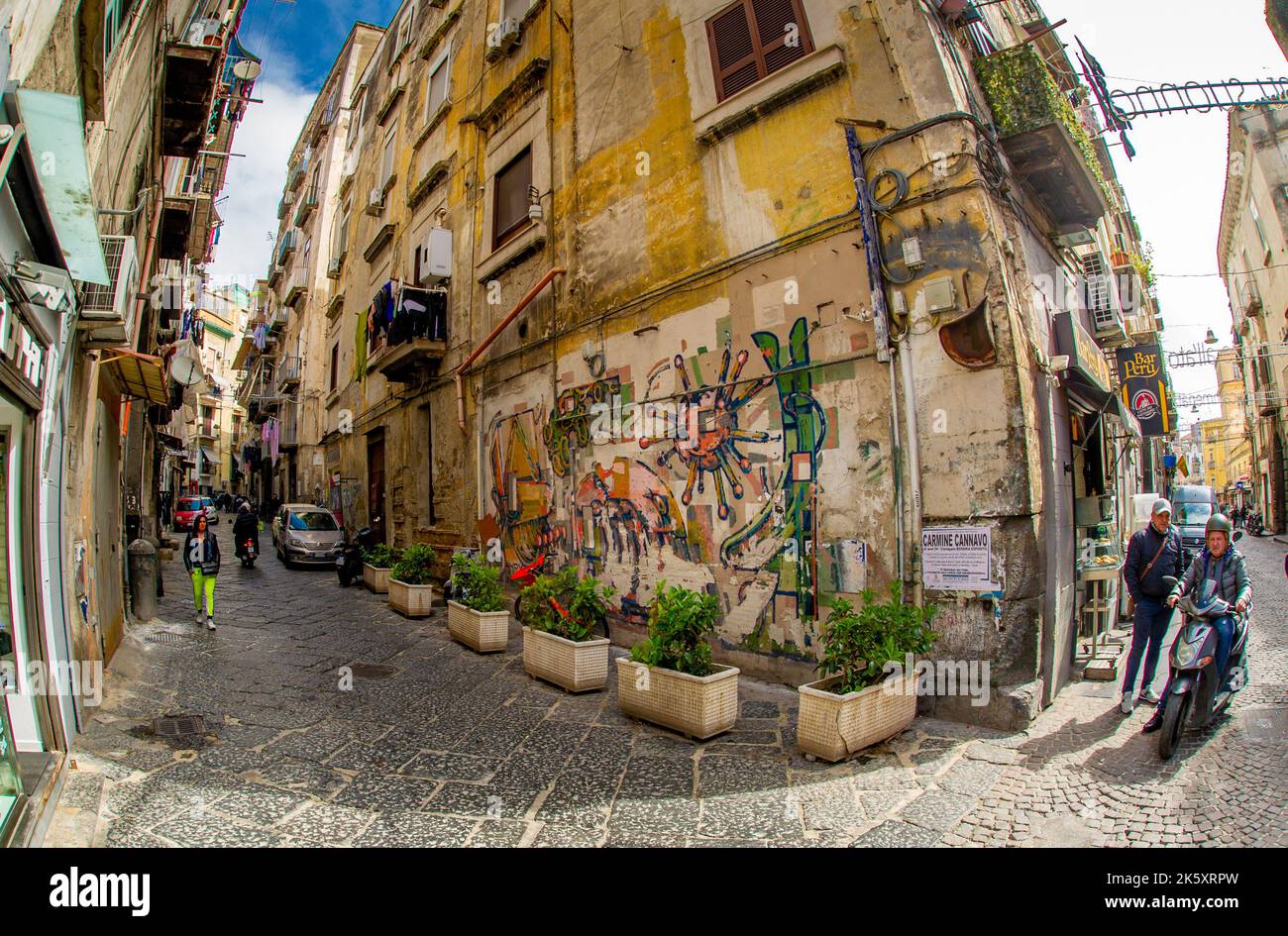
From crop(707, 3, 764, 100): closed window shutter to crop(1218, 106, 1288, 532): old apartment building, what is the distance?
17.7 m

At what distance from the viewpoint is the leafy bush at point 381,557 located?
11.6 meters

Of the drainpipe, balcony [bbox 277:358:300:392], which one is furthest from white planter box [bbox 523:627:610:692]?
balcony [bbox 277:358:300:392]

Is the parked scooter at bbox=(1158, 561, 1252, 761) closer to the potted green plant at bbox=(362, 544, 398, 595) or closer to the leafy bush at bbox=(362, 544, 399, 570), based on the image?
the potted green plant at bbox=(362, 544, 398, 595)

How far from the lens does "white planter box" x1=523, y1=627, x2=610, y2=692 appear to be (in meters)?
5.59

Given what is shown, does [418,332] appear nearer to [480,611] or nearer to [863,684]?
[480,611]

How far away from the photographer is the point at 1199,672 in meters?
4.02

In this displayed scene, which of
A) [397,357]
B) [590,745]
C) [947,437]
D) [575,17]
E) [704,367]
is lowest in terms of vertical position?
[590,745]

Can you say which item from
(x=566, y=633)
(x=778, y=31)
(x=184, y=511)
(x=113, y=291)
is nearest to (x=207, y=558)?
(x=113, y=291)

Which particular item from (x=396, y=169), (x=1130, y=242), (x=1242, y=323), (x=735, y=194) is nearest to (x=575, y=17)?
(x=735, y=194)

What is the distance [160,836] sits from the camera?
309 cm

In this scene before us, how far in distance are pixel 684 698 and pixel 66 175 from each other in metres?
4.97

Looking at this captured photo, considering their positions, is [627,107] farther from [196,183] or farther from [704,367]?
[196,183]

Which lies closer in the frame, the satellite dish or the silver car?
the satellite dish

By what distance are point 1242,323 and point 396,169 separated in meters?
35.0
